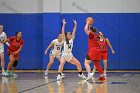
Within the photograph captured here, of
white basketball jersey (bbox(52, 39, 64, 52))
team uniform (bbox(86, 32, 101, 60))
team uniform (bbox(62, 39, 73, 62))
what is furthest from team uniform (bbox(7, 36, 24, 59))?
team uniform (bbox(86, 32, 101, 60))

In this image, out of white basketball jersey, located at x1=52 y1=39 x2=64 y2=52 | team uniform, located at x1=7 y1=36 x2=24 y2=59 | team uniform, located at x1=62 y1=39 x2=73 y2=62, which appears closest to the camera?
team uniform, located at x1=62 y1=39 x2=73 y2=62

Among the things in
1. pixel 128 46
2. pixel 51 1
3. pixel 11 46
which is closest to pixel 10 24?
pixel 51 1

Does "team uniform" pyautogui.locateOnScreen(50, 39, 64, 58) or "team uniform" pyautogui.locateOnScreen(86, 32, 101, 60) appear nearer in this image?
"team uniform" pyautogui.locateOnScreen(86, 32, 101, 60)

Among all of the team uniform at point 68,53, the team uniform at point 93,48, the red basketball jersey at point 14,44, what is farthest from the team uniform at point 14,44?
the team uniform at point 93,48

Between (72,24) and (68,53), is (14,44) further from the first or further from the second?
(72,24)

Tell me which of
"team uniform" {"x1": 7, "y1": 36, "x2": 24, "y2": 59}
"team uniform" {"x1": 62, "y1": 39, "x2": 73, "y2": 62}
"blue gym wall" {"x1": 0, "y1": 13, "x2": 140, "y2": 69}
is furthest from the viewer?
"blue gym wall" {"x1": 0, "y1": 13, "x2": 140, "y2": 69}

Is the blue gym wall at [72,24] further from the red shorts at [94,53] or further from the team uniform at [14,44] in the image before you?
the red shorts at [94,53]

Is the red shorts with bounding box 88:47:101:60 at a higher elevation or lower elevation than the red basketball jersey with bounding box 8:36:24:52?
lower

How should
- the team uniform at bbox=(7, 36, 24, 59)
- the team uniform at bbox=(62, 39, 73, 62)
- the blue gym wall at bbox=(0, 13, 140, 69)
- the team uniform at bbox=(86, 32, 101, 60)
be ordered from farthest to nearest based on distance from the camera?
the blue gym wall at bbox=(0, 13, 140, 69), the team uniform at bbox=(7, 36, 24, 59), the team uniform at bbox=(62, 39, 73, 62), the team uniform at bbox=(86, 32, 101, 60)

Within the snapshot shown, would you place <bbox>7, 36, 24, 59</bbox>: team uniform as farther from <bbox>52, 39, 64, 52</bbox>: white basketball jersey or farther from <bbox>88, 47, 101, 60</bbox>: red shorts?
<bbox>88, 47, 101, 60</bbox>: red shorts

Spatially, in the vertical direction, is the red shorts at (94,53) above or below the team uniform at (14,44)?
below

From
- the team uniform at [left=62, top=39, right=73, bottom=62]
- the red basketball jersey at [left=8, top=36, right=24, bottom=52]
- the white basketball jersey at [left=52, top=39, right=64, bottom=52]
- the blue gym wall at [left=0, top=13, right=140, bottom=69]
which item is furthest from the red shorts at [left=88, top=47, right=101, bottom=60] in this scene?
the blue gym wall at [left=0, top=13, right=140, bottom=69]

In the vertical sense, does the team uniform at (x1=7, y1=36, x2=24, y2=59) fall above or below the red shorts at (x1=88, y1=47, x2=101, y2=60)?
above

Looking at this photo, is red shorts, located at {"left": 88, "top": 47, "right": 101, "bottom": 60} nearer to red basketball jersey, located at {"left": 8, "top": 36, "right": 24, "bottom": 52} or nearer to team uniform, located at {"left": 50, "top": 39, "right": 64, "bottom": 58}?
team uniform, located at {"left": 50, "top": 39, "right": 64, "bottom": 58}
